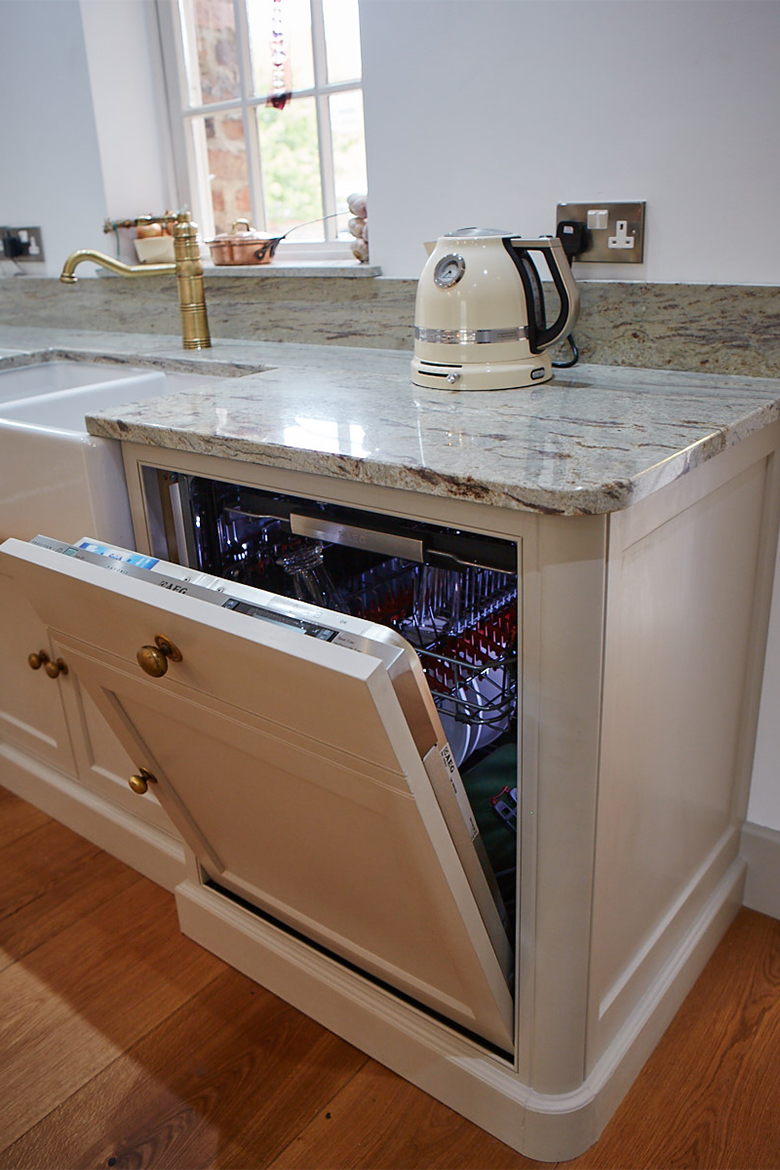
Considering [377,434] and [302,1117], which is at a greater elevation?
[377,434]

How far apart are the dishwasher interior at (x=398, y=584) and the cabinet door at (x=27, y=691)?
0.39 meters

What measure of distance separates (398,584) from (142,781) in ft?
1.51

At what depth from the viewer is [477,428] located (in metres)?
1.06

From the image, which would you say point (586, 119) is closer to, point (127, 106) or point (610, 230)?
A: point (610, 230)

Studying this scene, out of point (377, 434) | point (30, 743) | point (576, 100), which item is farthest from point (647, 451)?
point (30, 743)

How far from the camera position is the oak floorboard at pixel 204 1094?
116 cm

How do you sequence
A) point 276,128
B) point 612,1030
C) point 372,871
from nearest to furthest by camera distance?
point 372,871
point 612,1030
point 276,128

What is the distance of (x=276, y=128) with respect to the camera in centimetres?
204

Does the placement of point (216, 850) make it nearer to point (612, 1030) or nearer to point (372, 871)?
point (372, 871)

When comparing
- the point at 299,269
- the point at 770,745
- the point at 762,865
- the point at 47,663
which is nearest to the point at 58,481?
the point at 47,663

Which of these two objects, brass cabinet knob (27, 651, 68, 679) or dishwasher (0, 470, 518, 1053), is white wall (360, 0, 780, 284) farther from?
brass cabinet knob (27, 651, 68, 679)

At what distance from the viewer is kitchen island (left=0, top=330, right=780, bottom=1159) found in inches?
34.9

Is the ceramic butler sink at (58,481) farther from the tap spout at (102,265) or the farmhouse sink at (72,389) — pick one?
the tap spout at (102,265)

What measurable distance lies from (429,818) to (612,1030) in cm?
51
